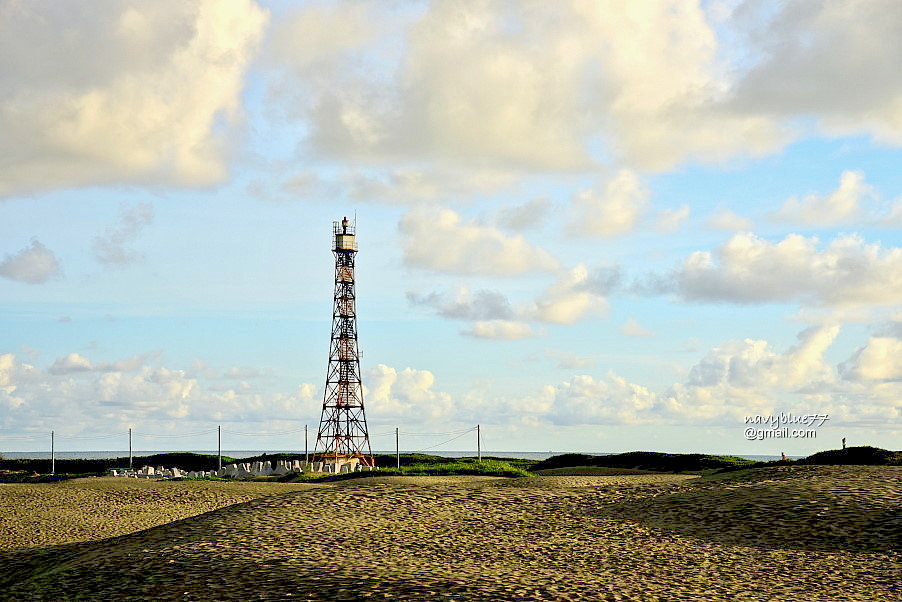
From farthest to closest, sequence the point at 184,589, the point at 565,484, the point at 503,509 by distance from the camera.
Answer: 1. the point at 565,484
2. the point at 503,509
3. the point at 184,589

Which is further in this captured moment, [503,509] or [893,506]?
[503,509]

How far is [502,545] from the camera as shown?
21.2 metres

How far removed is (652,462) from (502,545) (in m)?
45.1

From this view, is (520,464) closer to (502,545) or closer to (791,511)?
(791,511)

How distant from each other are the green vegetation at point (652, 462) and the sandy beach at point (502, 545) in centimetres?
3000

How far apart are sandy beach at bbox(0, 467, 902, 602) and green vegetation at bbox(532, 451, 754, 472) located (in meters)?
30.0

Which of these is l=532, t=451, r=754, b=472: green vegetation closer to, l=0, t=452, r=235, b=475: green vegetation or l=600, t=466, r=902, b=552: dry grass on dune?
l=600, t=466, r=902, b=552: dry grass on dune

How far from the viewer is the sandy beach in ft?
54.5

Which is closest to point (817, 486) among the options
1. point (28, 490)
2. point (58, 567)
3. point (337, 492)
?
point (337, 492)

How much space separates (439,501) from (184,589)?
1158 centimetres

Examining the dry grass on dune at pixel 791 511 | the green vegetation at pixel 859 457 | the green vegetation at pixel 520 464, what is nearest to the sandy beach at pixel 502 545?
the dry grass on dune at pixel 791 511

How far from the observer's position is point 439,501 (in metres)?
27.4

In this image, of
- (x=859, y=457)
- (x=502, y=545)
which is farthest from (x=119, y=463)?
(x=502, y=545)

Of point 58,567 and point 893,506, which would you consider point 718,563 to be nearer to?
point 893,506
